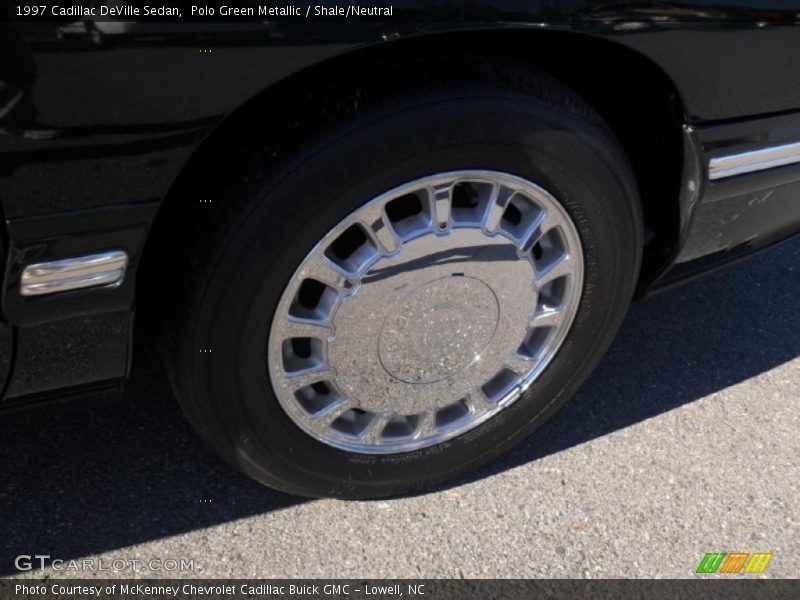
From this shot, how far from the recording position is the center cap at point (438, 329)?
176 centimetres

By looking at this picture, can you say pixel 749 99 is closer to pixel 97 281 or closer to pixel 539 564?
pixel 539 564

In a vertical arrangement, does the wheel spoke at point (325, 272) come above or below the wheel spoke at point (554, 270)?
above

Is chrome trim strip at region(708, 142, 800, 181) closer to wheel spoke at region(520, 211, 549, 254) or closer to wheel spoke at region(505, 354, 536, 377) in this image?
wheel spoke at region(520, 211, 549, 254)

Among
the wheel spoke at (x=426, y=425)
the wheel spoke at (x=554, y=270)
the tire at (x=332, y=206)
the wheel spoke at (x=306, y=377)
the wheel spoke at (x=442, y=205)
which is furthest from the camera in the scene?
the wheel spoke at (x=426, y=425)

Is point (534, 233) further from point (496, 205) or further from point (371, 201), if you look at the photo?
point (371, 201)

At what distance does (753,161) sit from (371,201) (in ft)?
3.07

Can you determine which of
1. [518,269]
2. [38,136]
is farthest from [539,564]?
[38,136]

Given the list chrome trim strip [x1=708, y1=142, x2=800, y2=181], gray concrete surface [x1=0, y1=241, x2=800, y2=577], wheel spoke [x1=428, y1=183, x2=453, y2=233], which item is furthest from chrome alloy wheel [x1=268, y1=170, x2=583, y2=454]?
chrome trim strip [x1=708, y1=142, x2=800, y2=181]

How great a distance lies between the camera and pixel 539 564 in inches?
75.7

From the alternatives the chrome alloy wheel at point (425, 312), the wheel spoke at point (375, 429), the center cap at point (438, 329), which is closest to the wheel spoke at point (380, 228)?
the chrome alloy wheel at point (425, 312)

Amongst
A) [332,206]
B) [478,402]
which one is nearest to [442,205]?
[332,206]

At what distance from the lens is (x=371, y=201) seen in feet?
5.15

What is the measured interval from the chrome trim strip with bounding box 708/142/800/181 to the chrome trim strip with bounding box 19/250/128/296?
4.11 ft

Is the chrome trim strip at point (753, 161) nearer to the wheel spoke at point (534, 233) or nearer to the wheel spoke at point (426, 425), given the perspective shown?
the wheel spoke at point (534, 233)
